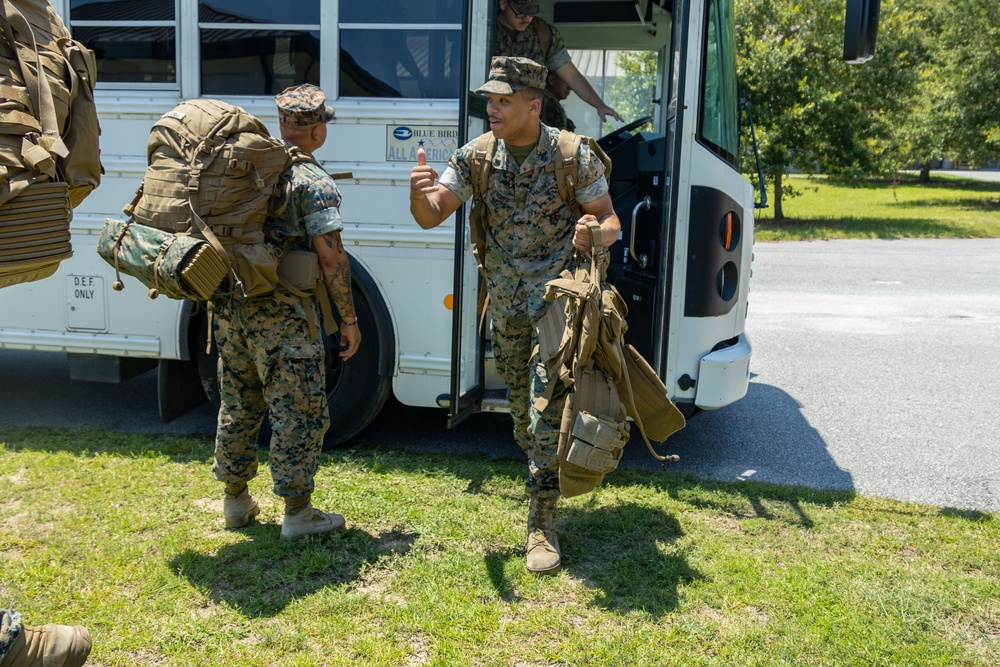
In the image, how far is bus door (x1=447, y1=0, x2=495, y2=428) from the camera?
13.5 feet

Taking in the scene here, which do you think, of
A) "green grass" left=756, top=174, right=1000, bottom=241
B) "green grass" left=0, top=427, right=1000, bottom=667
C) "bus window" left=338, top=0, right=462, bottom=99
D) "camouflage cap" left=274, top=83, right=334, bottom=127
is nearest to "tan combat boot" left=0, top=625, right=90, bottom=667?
"green grass" left=0, top=427, right=1000, bottom=667

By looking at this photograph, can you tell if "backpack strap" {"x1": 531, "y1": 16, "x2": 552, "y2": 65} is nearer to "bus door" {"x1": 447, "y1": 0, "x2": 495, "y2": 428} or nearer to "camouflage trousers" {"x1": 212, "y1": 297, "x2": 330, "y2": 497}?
"bus door" {"x1": 447, "y1": 0, "x2": 495, "y2": 428}

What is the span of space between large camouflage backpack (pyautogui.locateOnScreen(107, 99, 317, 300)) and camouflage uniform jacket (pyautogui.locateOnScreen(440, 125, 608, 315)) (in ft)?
2.60

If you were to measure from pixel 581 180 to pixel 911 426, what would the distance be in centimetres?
333

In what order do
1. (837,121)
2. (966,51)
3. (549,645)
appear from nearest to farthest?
(549,645) → (837,121) → (966,51)

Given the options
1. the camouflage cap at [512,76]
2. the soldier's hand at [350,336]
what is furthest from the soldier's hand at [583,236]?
the soldier's hand at [350,336]

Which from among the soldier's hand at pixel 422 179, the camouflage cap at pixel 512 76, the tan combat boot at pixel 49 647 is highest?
the camouflage cap at pixel 512 76

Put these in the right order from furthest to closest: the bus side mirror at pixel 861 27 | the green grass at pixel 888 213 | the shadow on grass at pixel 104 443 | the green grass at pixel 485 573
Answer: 1. the green grass at pixel 888 213
2. the shadow on grass at pixel 104 443
3. the bus side mirror at pixel 861 27
4. the green grass at pixel 485 573

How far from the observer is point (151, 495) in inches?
173

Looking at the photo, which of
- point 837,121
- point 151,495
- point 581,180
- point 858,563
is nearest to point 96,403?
point 151,495

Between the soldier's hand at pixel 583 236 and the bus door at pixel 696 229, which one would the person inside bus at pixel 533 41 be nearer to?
the bus door at pixel 696 229

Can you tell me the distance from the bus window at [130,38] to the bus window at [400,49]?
0.95 meters

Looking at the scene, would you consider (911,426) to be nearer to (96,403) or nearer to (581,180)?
(581,180)

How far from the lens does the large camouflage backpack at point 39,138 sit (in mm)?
2309
